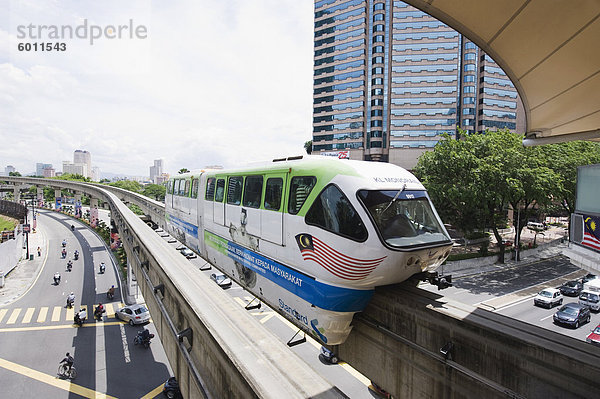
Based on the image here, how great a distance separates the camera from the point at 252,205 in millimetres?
8703

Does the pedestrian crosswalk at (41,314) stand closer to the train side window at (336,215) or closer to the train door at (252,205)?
the train door at (252,205)

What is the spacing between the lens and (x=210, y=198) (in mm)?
11812

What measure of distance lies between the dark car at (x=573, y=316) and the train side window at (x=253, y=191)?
20505 millimetres

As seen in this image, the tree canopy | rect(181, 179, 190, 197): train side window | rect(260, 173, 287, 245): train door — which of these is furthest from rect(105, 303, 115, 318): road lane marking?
the tree canopy

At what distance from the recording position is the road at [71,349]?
15742 mm

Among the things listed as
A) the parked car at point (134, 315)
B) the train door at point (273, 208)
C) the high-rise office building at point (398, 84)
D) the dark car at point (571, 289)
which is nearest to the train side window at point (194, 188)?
the train door at point (273, 208)

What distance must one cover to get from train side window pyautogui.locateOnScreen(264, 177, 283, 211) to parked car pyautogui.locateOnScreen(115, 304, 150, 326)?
1984 cm

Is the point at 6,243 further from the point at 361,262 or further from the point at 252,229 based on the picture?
the point at 361,262

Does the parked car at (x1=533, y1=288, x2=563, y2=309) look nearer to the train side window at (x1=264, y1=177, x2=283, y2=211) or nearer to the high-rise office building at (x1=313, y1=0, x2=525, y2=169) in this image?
the train side window at (x1=264, y1=177, x2=283, y2=211)

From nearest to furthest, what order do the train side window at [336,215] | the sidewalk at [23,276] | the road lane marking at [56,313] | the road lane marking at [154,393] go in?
the train side window at [336,215]
the road lane marking at [154,393]
the road lane marking at [56,313]
the sidewalk at [23,276]

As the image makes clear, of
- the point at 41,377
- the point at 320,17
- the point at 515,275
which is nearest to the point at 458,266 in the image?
the point at 515,275

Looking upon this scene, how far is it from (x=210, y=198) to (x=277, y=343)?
676cm

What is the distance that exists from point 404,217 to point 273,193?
3188 millimetres

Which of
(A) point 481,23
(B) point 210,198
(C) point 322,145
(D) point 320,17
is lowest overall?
(B) point 210,198
